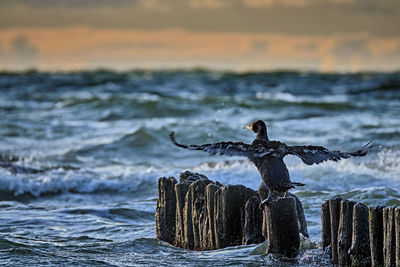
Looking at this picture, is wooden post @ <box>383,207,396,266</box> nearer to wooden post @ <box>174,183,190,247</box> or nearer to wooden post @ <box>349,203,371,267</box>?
wooden post @ <box>349,203,371,267</box>

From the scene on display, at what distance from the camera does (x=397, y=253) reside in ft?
20.3

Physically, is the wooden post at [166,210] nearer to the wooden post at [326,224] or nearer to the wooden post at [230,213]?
the wooden post at [230,213]

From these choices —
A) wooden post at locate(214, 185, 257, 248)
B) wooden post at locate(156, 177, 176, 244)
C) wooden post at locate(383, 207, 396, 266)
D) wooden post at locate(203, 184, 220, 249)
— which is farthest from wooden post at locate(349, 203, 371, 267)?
wooden post at locate(156, 177, 176, 244)

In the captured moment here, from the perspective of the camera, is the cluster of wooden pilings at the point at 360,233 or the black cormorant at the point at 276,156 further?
the black cormorant at the point at 276,156

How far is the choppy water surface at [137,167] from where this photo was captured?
8.66 metres

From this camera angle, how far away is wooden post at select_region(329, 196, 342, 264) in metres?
6.85

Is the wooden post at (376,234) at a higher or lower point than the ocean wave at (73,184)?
lower

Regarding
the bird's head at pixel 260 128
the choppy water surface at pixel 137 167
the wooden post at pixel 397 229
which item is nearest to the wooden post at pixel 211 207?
the choppy water surface at pixel 137 167

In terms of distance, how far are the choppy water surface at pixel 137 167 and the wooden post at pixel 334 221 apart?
8.3 inches

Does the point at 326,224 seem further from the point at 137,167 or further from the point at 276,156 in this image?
the point at 137,167

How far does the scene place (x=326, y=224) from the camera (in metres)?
7.05

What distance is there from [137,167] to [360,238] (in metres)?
11.3

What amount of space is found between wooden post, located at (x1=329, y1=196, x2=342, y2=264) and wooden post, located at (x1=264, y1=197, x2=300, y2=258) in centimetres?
41

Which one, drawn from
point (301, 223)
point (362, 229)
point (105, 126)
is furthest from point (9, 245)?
point (105, 126)
